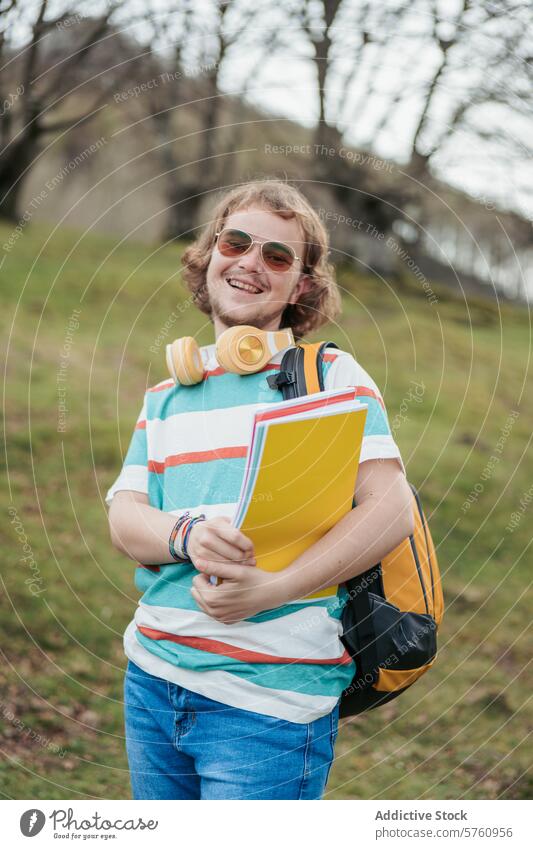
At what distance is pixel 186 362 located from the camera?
1.93 meters

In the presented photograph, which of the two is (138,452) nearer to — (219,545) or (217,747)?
(219,545)

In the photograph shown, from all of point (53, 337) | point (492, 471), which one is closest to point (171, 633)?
point (492, 471)

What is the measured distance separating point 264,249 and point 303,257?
16 centimetres

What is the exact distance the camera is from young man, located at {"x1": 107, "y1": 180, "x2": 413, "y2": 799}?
1701 mm

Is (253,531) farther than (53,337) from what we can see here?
No

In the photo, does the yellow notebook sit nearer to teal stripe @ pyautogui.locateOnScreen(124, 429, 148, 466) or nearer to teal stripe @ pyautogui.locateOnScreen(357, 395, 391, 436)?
teal stripe @ pyautogui.locateOnScreen(357, 395, 391, 436)

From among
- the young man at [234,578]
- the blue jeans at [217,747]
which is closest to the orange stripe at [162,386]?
the young man at [234,578]

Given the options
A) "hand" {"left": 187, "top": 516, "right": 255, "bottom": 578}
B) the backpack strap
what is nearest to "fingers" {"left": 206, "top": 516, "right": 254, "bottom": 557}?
"hand" {"left": 187, "top": 516, "right": 255, "bottom": 578}

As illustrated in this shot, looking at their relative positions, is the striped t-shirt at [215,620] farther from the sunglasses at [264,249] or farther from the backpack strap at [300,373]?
the sunglasses at [264,249]

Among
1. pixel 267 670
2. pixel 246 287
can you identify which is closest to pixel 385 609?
pixel 267 670

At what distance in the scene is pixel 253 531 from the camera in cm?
168

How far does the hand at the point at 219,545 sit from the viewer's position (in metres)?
1.64

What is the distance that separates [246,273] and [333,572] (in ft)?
2.38

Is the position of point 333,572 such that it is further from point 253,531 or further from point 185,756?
point 185,756
